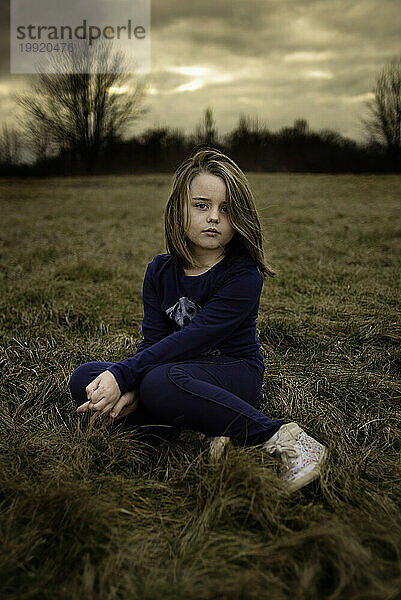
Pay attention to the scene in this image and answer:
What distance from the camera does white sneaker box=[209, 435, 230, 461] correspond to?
177 cm

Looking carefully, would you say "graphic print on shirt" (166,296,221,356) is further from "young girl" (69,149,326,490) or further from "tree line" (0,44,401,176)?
"tree line" (0,44,401,176)

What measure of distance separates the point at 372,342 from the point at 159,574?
2.06m

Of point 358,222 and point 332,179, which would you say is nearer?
point 358,222

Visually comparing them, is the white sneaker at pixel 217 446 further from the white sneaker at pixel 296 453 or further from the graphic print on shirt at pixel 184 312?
Result: the graphic print on shirt at pixel 184 312

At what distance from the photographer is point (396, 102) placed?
16812 millimetres

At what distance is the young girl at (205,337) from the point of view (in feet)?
5.96

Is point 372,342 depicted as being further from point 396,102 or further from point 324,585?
point 396,102

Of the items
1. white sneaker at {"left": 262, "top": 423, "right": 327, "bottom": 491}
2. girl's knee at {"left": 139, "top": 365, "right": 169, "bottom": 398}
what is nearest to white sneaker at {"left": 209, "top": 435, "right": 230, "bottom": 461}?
white sneaker at {"left": 262, "top": 423, "right": 327, "bottom": 491}

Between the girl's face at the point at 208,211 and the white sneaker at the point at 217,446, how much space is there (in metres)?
0.73

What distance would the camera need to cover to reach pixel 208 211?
6.70 feet

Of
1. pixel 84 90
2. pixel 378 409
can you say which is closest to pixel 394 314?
pixel 378 409

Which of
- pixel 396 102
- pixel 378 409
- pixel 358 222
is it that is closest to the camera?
pixel 378 409

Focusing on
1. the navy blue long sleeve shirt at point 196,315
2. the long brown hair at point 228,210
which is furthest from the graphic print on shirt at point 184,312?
the long brown hair at point 228,210

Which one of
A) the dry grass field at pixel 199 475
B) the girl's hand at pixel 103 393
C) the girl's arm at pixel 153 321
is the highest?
the girl's arm at pixel 153 321
